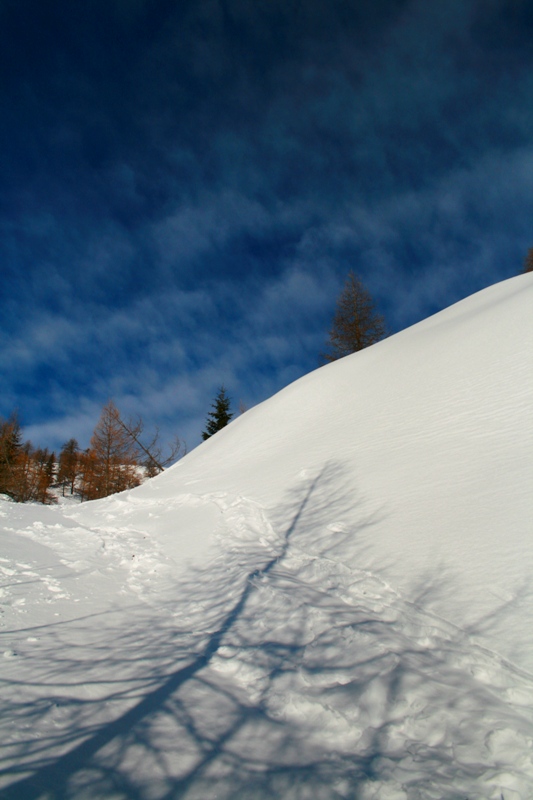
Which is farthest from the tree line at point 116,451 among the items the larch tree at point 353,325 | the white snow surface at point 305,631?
the white snow surface at point 305,631

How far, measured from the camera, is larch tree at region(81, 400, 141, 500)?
74.0 ft

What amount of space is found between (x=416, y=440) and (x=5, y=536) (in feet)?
24.7

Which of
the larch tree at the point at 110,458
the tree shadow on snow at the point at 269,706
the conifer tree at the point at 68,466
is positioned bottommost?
the tree shadow on snow at the point at 269,706

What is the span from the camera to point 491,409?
7316mm

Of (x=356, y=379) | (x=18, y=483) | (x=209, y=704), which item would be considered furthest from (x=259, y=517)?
(x=18, y=483)

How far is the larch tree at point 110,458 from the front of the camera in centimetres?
2255

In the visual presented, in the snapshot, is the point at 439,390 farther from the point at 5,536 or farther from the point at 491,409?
the point at 5,536

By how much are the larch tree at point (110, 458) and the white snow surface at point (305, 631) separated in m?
14.2

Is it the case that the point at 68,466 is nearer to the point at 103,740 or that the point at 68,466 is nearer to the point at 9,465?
the point at 9,465

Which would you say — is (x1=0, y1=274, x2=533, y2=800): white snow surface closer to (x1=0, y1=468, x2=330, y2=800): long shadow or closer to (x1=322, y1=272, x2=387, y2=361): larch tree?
(x1=0, y1=468, x2=330, y2=800): long shadow

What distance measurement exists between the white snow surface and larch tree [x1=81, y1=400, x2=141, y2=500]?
46.5 ft

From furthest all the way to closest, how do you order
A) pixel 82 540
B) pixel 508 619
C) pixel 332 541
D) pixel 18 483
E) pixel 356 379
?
pixel 18 483, pixel 356 379, pixel 82 540, pixel 332 541, pixel 508 619

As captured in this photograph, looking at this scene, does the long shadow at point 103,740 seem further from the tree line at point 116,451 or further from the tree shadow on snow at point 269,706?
the tree line at point 116,451

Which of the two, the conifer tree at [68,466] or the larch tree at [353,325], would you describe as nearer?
the larch tree at [353,325]
